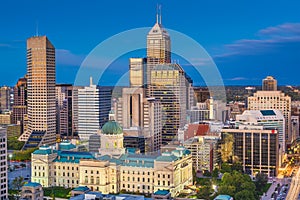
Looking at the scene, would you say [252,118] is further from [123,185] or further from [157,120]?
[123,185]

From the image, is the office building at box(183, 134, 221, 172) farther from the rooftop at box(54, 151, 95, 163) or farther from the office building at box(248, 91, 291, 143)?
the office building at box(248, 91, 291, 143)

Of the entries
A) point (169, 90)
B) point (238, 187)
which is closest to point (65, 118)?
point (169, 90)

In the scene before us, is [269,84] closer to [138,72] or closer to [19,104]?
[138,72]

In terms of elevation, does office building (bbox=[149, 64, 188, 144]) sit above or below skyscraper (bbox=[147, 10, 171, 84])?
below

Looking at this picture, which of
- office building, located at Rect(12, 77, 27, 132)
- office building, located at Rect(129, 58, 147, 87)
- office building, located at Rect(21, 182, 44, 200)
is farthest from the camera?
office building, located at Rect(12, 77, 27, 132)

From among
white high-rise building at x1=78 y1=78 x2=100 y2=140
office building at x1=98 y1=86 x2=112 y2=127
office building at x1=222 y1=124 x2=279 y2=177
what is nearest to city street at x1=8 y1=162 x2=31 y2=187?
white high-rise building at x1=78 y1=78 x2=100 y2=140

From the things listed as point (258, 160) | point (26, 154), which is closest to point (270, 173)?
point (258, 160)

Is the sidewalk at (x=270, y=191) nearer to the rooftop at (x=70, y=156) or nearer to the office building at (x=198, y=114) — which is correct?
Result: the rooftop at (x=70, y=156)
